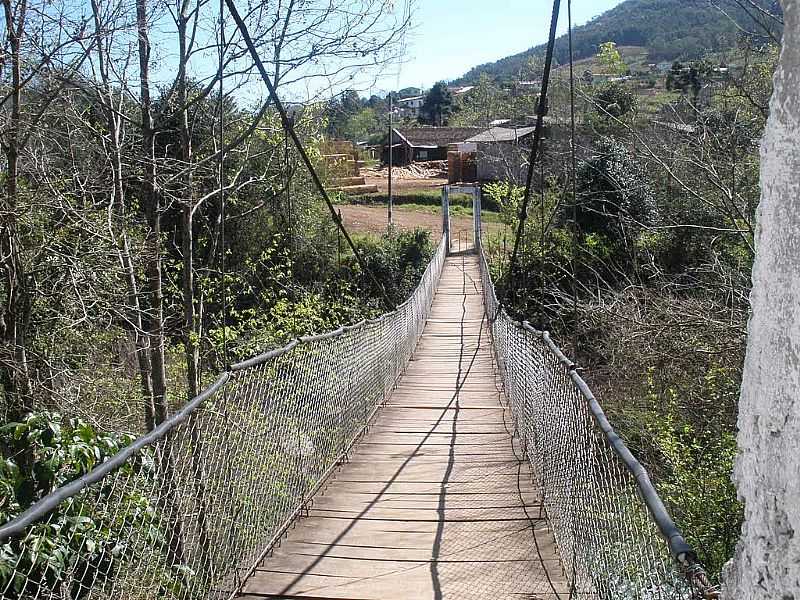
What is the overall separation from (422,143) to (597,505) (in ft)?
145

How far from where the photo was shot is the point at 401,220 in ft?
90.6

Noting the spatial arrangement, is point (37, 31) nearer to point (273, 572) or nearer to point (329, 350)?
point (329, 350)

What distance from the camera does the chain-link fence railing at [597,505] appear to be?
180cm

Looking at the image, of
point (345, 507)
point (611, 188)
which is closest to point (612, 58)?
point (611, 188)

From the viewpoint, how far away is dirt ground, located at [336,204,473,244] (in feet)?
79.7

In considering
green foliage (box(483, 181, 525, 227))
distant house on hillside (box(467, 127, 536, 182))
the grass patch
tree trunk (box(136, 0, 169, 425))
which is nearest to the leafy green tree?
distant house on hillside (box(467, 127, 536, 182))

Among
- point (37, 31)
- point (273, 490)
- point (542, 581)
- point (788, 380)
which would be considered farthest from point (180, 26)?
point (788, 380)

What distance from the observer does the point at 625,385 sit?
10070mm

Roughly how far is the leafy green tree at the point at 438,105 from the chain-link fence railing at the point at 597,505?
5790cm

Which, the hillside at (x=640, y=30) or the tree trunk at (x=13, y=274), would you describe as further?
the hillside at (x=640, y=30)

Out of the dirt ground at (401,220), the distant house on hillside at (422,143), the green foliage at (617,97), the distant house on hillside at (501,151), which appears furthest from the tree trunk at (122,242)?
the distant house on hillside at (422,143)

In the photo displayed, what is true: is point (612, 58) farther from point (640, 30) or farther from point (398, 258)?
point (640, 30)

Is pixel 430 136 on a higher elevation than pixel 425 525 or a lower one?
higher

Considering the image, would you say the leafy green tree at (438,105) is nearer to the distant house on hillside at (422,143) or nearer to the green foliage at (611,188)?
the distant house on hillside at (422,143)
